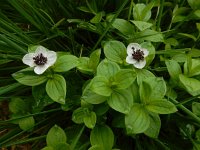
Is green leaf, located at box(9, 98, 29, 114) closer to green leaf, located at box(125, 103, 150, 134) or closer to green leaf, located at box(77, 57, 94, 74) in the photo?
green leaf, located at box(77, 57, 94, 74)

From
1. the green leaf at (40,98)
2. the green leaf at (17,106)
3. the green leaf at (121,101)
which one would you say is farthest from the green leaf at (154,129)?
the green leaf at (17,106)

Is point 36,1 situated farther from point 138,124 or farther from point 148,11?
point 138,124

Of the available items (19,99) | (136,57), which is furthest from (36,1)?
(136,57)

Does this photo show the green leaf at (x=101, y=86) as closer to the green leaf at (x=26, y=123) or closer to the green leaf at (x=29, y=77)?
the green leaf at (x=29, y=77)

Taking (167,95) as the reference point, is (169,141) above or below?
below

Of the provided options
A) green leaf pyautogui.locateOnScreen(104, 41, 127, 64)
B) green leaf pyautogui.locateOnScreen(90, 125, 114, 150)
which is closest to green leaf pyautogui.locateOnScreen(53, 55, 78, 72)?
green leaf pyautogui.locateOnScreen(104, 41, 127, 64)
